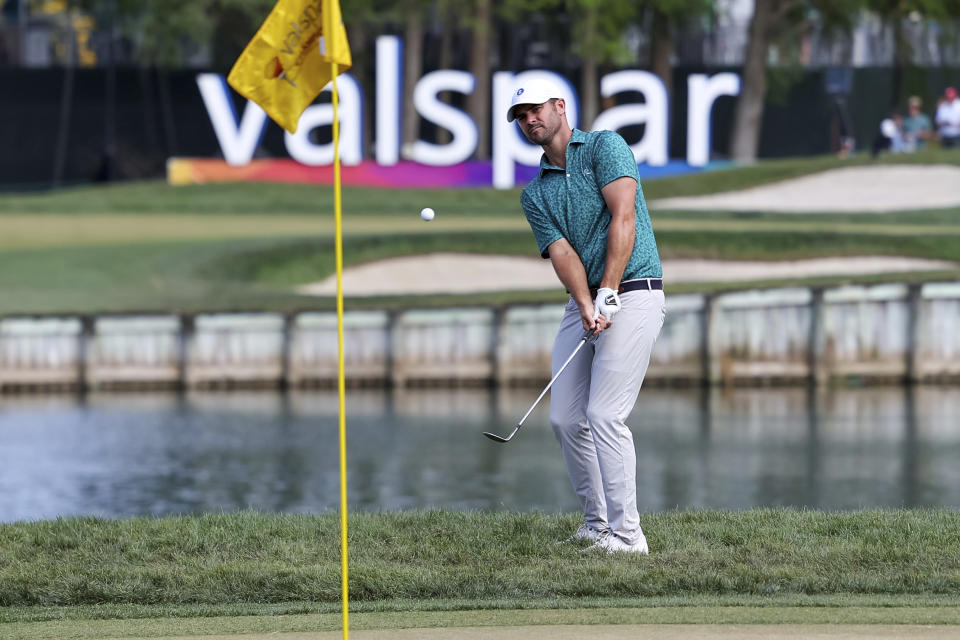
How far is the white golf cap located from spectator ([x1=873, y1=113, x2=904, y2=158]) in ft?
116

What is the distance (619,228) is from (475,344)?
17601 millimetres

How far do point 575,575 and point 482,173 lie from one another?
32.1m

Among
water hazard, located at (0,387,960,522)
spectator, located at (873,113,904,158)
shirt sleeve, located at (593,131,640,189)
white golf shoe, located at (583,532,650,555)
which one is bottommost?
water hazard, located at (0,387,960,522)

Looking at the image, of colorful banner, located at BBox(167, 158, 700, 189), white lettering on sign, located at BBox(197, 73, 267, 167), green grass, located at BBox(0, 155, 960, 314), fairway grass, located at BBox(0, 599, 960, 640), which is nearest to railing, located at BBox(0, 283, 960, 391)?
green grass, located at BBox(0, 155, 960, 314)

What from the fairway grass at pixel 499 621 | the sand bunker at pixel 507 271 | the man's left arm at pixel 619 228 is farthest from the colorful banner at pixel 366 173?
the fairway grass at pixel 499 621

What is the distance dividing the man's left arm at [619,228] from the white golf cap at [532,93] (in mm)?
459

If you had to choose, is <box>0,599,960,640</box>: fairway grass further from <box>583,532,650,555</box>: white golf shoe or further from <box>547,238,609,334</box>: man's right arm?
<box>547,238,609,334</box>: man's right arm

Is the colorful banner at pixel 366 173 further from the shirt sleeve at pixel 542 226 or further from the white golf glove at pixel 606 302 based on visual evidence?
the white golf glove at pixel 606 302

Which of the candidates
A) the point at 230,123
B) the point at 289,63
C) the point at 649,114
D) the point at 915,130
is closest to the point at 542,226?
the point at 289,63

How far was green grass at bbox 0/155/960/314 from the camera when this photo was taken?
92.9 feet

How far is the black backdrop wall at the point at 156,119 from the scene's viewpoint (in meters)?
42.7

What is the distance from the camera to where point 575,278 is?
298 inches

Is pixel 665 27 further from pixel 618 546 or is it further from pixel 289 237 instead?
pixel 618 546

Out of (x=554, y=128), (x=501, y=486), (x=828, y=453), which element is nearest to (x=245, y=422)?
(x=501, y=486)
